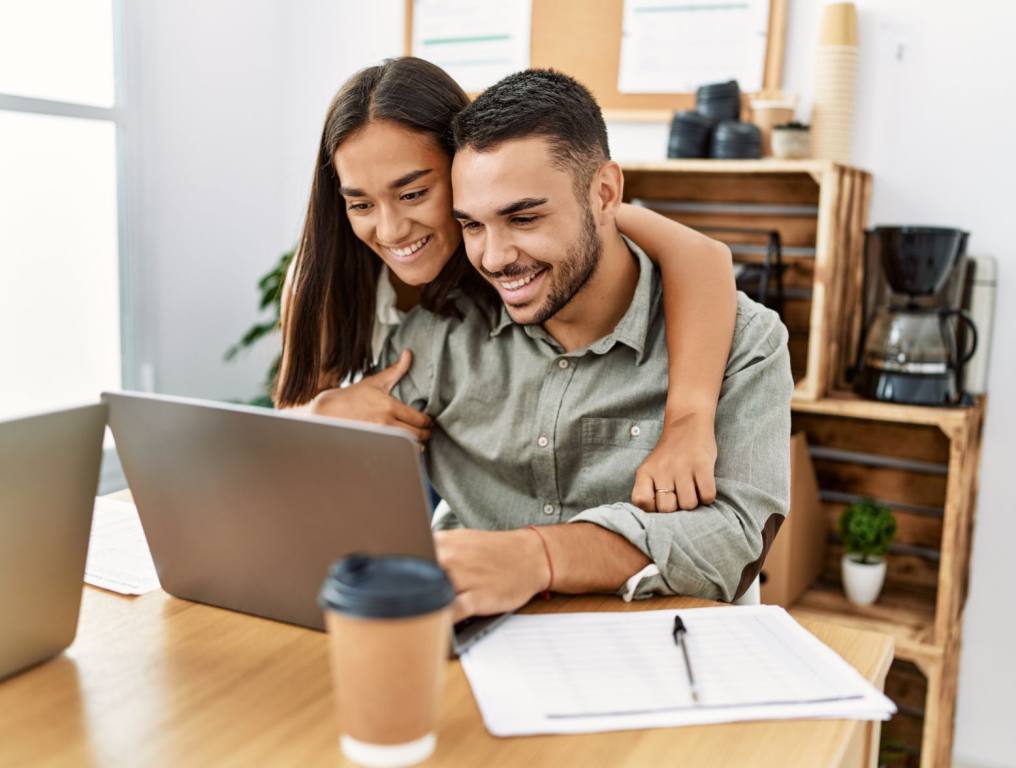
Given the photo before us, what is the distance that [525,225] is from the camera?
1.20m

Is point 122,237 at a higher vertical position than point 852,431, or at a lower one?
higher

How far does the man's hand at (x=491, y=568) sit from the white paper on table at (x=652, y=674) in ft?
0.09

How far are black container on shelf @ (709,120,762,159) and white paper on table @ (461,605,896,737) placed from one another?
1.36m

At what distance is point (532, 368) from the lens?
1344mm

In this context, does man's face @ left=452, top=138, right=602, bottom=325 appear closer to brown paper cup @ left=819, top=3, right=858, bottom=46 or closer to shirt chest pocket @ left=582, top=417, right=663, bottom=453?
shirt chest pocket @ left=582, top=417, right=663, bottom=453

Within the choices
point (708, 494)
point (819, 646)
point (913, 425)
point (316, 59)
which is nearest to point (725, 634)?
point (819, 646)

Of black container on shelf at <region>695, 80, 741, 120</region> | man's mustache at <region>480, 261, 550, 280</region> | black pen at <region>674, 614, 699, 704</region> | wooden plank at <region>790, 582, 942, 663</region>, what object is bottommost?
wooden plank at <region>790, 582, 942, 663</region>

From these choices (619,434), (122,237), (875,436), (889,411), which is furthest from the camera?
(122,237)

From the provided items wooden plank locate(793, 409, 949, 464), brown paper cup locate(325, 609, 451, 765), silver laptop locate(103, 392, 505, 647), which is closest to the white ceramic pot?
wooden plank locate(793, 409, 949, 464)

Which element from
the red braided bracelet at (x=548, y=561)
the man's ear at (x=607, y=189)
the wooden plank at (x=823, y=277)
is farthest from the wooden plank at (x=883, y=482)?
the red braided bracelet at (x=548, y=561)

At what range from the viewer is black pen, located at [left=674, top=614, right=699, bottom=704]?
78 centimetres

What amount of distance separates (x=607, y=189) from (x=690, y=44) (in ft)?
3.87

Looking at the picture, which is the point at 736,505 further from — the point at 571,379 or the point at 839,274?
the point at 839,274

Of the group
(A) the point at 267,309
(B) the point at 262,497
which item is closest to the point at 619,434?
(B) the point at 262,497
